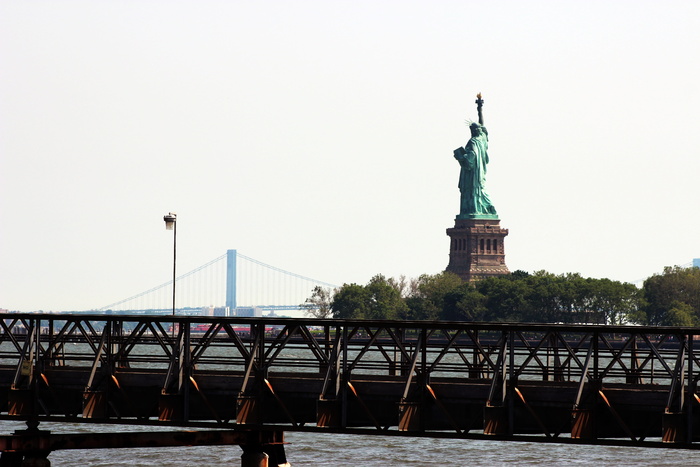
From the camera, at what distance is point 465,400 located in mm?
39594

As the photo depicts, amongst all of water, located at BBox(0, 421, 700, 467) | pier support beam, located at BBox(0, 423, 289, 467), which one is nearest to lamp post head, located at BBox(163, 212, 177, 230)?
water, located at BBox(0, 421, 700, 467)

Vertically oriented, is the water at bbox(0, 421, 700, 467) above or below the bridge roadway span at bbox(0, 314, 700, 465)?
below

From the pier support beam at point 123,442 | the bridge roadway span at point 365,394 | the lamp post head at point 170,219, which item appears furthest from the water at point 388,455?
the pier support beam at point 123,442

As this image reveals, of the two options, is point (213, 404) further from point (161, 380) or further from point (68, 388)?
point (68, 388)

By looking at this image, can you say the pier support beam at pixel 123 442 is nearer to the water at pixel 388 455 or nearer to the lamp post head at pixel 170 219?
the water at pixel 388 455

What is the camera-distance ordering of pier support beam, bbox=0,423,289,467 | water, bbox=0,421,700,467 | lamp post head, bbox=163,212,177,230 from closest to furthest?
1. pier support beam, bbox=0,423,289,467
2. water, bbox=0,421,700,467
3. lamp post head, bbox=163,212,177,230

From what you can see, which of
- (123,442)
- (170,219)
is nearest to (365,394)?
(123,442)

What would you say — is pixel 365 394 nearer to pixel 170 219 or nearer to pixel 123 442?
pixel 123 442

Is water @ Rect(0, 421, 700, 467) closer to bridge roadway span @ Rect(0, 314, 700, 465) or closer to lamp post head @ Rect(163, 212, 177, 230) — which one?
lamp post head @ Rect(163, 212, 177, 230)

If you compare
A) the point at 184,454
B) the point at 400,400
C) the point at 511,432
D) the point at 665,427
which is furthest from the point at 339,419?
the point at 184,454

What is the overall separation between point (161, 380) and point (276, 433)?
8341 millimetres

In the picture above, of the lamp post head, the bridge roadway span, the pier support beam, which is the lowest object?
the pier support beam

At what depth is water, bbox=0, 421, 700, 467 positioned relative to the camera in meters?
62.2

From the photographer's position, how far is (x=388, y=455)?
66812 mm
